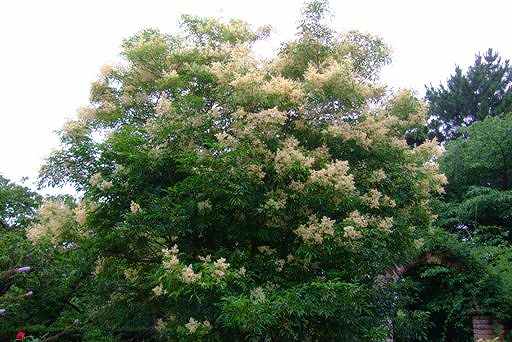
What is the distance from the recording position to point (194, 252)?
7242 millimetres

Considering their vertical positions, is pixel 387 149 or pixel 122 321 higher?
pixel 387 149

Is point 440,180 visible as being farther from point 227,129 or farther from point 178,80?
point 178,80

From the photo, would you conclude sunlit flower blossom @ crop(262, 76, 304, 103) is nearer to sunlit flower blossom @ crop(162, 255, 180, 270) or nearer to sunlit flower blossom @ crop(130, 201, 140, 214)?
sunlit flower blossom @ crop(130, 201, 140, 214)

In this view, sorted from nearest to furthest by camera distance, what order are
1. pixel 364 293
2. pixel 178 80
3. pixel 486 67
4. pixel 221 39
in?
pixel 364 293, pixel 178 80, pixel 221 39, pixel 486 67

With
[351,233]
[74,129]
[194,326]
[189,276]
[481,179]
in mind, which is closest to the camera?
[189,276]

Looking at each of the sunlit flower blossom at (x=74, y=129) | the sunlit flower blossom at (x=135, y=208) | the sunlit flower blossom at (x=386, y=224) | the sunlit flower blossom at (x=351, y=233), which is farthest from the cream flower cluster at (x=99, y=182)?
the sunlit flower blossom at (x=386, y=224)

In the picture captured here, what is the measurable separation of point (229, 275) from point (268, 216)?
3.79 feet

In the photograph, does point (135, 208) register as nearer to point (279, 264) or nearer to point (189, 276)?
point (189, 276)

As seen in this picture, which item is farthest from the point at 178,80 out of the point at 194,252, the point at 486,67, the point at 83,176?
the point at 486,67

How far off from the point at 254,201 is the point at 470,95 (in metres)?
20.8

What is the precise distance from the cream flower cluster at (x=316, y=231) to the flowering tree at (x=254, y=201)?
18 mm

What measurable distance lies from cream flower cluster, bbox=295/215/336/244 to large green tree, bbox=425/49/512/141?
18913 mm

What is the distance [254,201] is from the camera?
6.86 m

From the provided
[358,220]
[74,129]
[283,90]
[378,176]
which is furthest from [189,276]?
[74,129]
